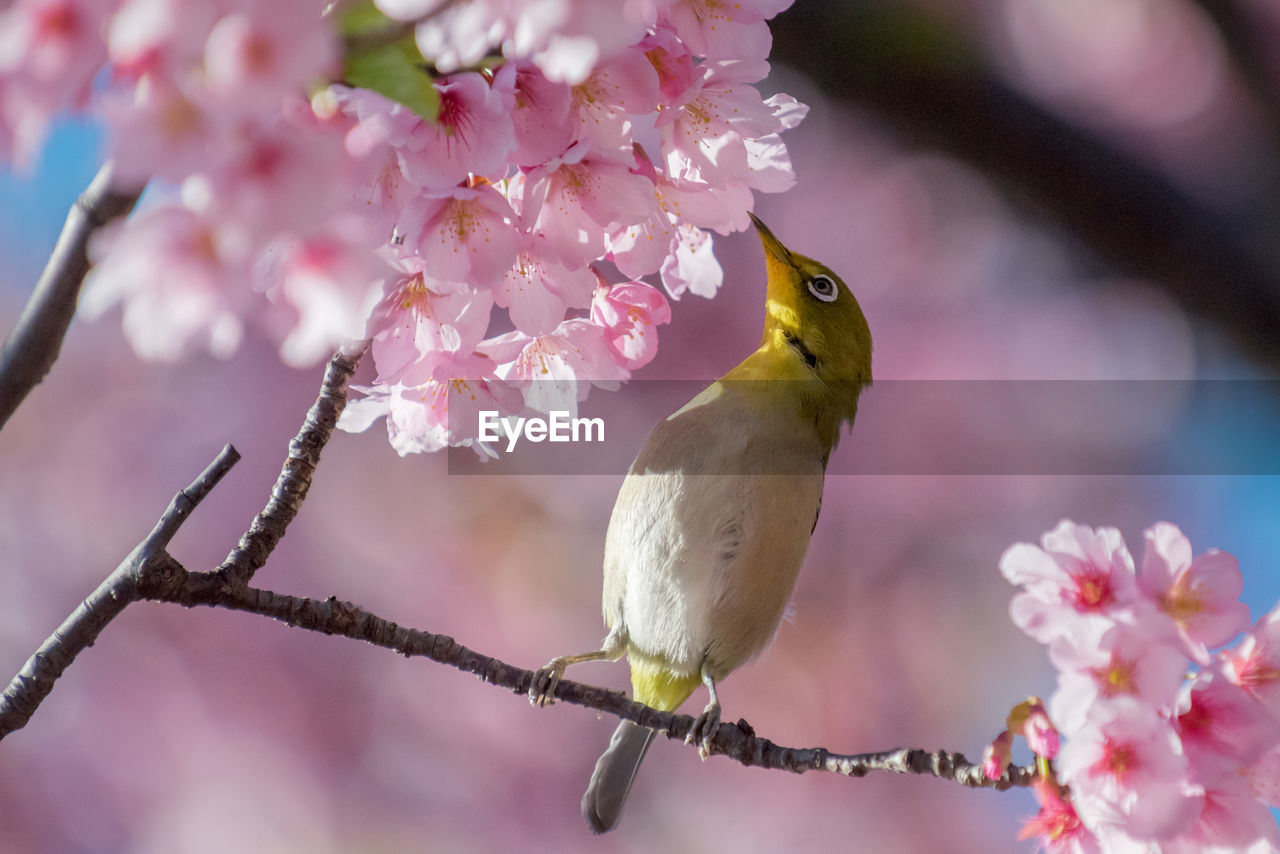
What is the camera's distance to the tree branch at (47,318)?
1.34 feet

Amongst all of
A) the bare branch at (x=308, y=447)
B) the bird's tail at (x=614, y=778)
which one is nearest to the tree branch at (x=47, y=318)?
the bare branch at (x=308, y=447)

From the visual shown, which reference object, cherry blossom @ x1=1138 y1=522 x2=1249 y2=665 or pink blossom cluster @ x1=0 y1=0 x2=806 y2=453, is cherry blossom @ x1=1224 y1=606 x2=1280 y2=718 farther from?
pink blossom cluster @ x1=0 y1=0 x2=806 y2=453

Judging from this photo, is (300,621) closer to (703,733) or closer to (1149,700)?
(703,733)

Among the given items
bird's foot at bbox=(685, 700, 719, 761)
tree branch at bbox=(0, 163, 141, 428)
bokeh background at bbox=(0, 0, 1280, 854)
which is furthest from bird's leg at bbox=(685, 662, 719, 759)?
bokeh background at bbox=(0, 0, 1280, 854)

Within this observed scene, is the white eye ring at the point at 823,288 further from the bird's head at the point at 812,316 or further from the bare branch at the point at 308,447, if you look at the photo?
the bare branch at the point at 308,447

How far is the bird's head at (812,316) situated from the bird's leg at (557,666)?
359 millimetres

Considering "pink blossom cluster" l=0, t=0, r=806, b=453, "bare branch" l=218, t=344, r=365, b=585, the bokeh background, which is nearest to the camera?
"pink blossom cluster" l=0, t=0, r=806, b=453

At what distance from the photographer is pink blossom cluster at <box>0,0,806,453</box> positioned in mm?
332

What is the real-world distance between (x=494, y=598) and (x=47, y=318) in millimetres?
1533

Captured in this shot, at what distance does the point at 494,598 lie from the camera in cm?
191

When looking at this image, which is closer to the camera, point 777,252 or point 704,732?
point 704,732

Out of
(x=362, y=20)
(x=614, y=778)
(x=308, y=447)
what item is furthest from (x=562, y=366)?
(x=614, y=778)

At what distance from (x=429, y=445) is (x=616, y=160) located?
0.31 meters

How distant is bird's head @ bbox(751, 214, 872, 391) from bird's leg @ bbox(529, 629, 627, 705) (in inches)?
14.1
